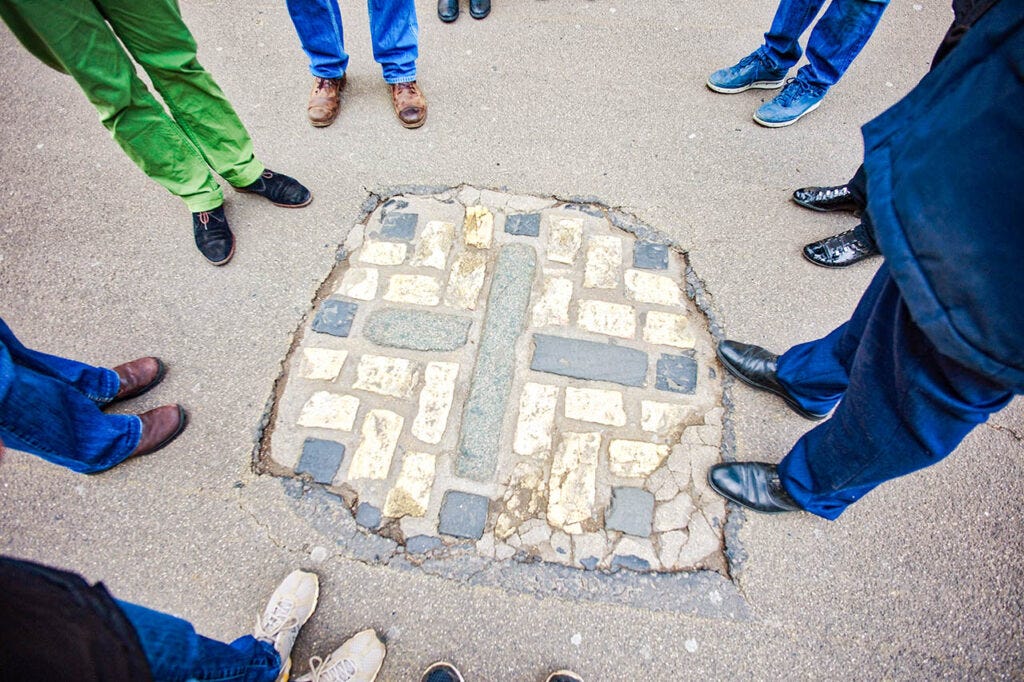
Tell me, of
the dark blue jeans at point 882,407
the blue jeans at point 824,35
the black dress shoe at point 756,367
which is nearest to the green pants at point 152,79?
the black dress shoe at point 756,367

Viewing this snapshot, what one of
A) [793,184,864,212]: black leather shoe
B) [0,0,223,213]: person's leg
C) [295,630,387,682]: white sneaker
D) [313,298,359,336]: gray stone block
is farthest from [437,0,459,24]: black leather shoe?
[295,630,387,682]: white sneaker

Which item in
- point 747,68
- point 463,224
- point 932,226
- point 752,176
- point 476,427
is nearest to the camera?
point 932,226

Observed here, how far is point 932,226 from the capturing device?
1.26 meters

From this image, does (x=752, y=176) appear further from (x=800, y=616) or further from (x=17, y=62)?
(x=17, y=62)

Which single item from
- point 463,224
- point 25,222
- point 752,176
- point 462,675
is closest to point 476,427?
point 462,675

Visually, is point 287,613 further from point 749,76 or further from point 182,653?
point 749,76

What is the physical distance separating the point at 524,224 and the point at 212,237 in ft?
5.49

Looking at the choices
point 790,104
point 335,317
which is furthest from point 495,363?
point 790,104

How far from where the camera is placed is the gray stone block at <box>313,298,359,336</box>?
2.61 m

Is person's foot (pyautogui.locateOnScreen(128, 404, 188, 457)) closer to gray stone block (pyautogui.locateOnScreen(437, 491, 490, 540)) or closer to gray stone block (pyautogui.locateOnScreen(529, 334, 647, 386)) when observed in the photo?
gray stone block (pyautogui.locateOnScreen(437, 491, 490, 540))

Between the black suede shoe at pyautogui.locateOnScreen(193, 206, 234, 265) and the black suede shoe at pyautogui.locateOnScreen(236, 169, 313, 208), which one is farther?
the black suede shoe at pyautogui.locateOnScreen(236, 169, 313, 208)

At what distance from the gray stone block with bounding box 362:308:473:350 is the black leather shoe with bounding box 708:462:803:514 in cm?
130

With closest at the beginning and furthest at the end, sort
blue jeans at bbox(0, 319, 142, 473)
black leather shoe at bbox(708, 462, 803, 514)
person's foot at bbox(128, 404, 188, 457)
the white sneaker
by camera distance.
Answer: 1. blue jeans at bbox(0, 319, 142, 473)
2. the white sneaker
3. black leather shoe at bbox(708, 462, 803, 514)
4. person's foot at bbox(128, 404, 188, 457)

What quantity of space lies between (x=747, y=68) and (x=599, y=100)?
1008 mm
